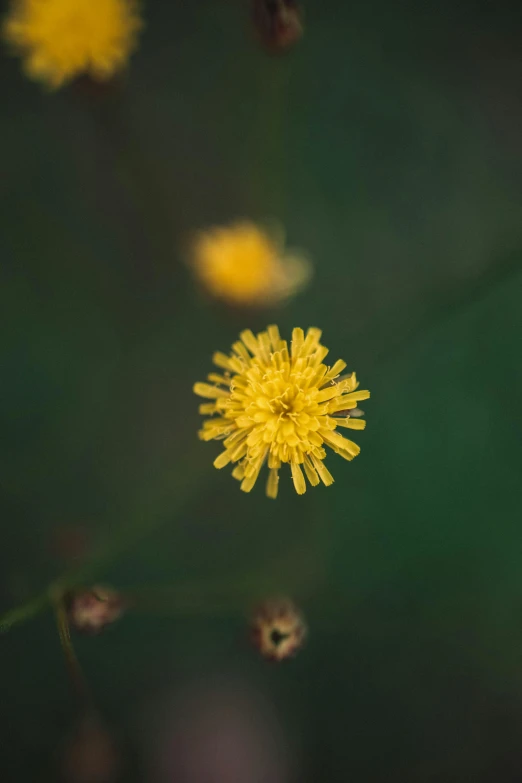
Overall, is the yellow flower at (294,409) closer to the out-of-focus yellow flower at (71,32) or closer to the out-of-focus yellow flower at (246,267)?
the out-of-focus yellow flower at (246,267)

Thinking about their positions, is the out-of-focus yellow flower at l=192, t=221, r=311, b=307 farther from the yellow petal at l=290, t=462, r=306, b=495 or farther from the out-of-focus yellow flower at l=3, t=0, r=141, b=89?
the yellow petal at l=290, t=462, r=306, b=495

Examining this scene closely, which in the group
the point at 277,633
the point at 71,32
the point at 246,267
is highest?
the point at 71,32

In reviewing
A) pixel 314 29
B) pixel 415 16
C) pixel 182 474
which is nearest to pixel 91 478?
pixel 182 474

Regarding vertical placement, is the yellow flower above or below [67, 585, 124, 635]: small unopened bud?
above

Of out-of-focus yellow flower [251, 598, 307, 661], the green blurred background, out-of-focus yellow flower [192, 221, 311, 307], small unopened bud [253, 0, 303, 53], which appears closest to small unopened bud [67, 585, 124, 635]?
out-of-focus yellow flower [251, 598, 307, 661]

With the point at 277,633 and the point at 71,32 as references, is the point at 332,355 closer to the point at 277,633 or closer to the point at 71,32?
the point at 277,633

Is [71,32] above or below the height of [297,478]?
above

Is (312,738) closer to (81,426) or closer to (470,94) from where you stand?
(81,426)

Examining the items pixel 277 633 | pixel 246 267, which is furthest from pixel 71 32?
pixel 277 633
